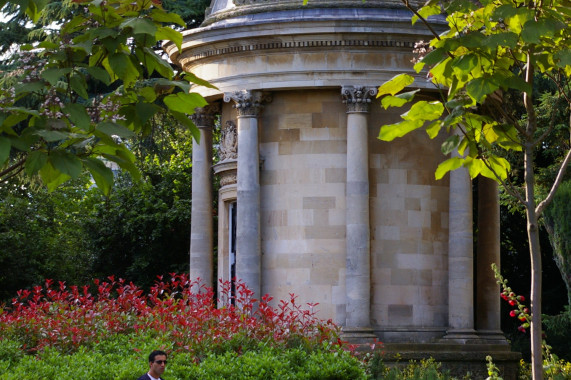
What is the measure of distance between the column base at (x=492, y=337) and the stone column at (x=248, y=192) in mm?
5743

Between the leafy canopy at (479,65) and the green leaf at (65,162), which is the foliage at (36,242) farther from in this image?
the green leaf at (65,162)

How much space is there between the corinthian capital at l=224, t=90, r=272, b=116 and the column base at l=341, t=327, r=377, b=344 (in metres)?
5.43

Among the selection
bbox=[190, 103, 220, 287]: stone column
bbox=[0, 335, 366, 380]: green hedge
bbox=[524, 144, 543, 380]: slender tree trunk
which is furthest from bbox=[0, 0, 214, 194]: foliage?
bbox=[190, 103, 220, 287]: stone column

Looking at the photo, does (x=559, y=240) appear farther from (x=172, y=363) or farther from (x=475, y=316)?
(x=172, y=363)

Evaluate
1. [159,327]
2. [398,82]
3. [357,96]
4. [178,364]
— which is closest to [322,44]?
[357,96]

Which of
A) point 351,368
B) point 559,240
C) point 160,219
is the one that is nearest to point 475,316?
point 559,240

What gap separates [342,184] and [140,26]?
18607 mm

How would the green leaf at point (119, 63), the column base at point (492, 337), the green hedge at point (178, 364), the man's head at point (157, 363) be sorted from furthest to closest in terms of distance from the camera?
1. the column base at point (492, 337)
2. the green hedge at point (178, 364)
3. the man's head at point (157, 363)
4. the green leaf at point (119, 63)

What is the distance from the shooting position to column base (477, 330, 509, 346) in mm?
26859

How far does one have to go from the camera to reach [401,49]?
25.6 m

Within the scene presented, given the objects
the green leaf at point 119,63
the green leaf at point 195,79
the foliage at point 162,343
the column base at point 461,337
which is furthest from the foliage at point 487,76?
the column base at point 461,337

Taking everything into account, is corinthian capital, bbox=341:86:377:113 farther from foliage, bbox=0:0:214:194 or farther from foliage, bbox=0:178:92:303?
foliage, bbox=0:0:214:194

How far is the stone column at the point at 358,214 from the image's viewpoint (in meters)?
24.9

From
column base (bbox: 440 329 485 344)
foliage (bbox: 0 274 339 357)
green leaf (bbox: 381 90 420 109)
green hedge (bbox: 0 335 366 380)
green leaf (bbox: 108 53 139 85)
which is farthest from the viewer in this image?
column base (bbox: 440 329 485 344)
